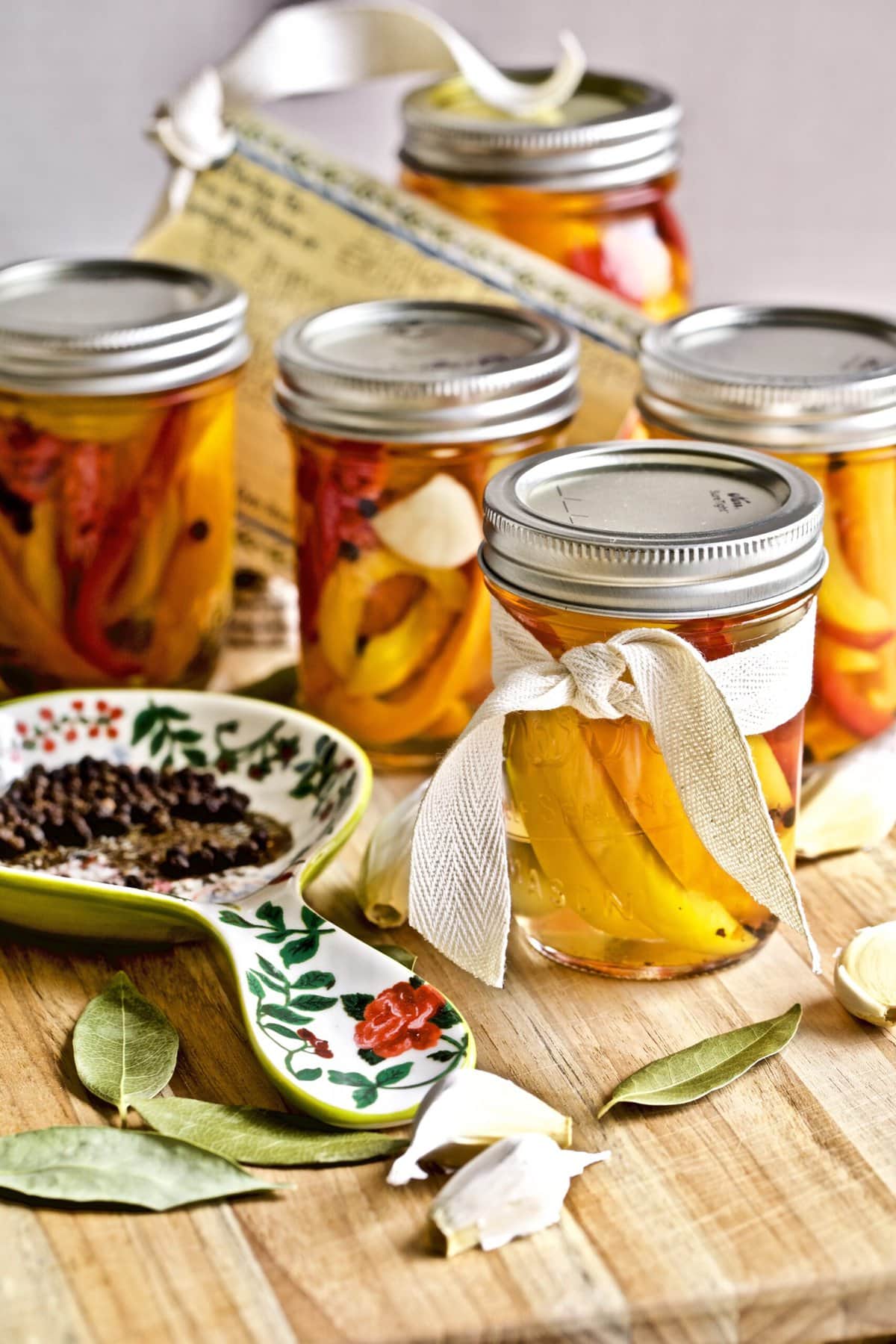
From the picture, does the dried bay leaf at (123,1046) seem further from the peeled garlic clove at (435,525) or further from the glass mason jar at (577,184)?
the glass mason jar at (577,184)

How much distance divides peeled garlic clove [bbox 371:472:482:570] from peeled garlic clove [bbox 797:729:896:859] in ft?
0.81

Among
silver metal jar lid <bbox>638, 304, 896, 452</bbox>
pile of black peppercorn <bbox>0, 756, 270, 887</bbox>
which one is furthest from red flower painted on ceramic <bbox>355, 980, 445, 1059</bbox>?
silver metal jar lid <bbox>638, 304, 896, 452</bbox>

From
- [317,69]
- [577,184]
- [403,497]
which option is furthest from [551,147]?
[403,497]

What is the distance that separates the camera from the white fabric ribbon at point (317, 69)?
1210 mm

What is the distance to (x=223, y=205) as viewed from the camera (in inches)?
49.4

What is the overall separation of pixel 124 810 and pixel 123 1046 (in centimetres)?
20

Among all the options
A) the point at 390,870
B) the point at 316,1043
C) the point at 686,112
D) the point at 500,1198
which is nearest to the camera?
the point at 500,1198

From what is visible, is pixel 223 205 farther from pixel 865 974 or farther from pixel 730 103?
pixel 865 974

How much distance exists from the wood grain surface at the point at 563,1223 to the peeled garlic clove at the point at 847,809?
14 centimetres

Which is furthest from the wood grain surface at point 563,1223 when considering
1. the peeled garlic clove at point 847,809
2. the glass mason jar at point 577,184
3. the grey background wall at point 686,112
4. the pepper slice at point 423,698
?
the grey background wall at point 686,112

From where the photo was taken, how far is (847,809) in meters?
0.95

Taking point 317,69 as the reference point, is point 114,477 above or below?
below

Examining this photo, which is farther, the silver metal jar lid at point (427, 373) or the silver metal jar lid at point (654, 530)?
the silver metal jar lid at point (427, 373)

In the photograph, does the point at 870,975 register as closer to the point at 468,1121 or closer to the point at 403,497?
the point at 468,1121
